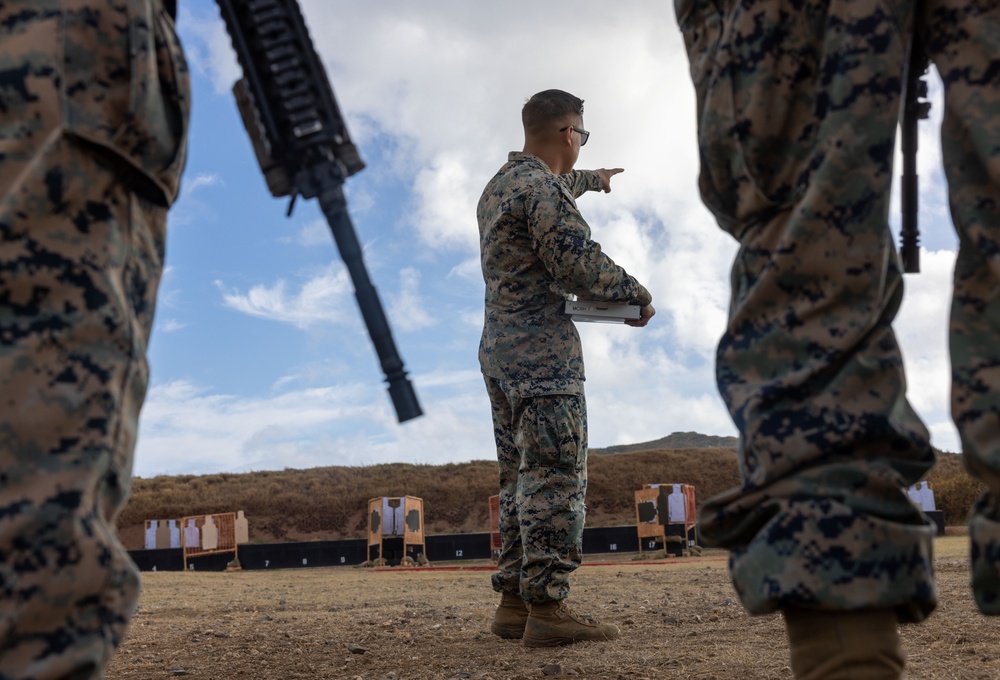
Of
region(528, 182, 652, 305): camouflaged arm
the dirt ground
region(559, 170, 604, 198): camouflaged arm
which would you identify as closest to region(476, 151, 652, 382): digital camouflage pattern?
region(528, 182, 652, 305): camouflaged arm

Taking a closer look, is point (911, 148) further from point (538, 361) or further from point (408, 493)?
point (408, 493)

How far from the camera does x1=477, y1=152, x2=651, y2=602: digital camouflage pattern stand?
11.0 feet

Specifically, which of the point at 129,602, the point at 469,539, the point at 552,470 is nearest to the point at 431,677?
the point at 552,470

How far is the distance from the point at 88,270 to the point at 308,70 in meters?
0.55

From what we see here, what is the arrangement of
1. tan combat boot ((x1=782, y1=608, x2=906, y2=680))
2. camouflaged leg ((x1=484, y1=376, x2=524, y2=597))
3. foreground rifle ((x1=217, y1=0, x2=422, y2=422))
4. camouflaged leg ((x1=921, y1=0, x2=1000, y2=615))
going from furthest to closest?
camouflaged leg ((x1=484, y1=376, x2=524, y2=597)), foreground rifle ((x1=217, y1=0, x2=422, y2=422)), camouflaged leg ((x1=921, y1=0, x2=1000, y2=615)), tan combat boot ((x1=782, y1=608, x2=906, y2=680))

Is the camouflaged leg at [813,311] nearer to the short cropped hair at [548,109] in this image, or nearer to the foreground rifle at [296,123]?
the foreground rifle at [296,123]

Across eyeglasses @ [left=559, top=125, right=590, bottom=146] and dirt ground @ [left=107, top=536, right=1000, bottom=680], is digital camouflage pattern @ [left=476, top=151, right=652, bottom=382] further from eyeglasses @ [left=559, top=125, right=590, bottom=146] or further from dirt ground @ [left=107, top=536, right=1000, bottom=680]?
dirt ground @ [left=107, top=536, right=1000, bottom=680]

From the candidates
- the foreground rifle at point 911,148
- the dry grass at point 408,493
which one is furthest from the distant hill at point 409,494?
the foreground rifle at point 911,148

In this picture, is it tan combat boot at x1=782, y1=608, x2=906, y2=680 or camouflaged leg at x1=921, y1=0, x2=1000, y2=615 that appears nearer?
tan combat boot at x1=782, y1=608, x2=906, y2=680

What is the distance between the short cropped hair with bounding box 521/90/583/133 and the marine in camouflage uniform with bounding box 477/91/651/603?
7.8 inches

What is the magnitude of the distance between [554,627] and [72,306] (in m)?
2.55

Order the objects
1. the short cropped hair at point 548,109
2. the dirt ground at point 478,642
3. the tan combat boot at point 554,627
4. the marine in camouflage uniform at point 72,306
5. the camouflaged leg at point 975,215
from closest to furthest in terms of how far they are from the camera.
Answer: the marine in camouflage uniform at point 72,306, the camouflaged leg at point 975,215, the dirt ground at point 478,642, the tan combat boot at point 554,627, the short cropped hair at point 548,109

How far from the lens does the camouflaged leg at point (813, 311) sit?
1222 millimetres

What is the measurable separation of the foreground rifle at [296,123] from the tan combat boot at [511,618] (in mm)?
2360
